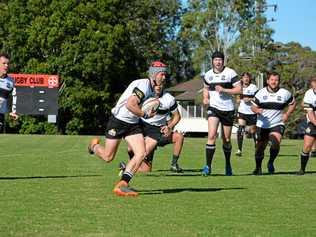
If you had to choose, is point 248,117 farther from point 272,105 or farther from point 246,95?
point 272,105

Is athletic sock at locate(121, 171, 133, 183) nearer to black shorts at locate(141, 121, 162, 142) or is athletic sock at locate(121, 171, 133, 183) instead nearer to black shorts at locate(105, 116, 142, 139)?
black shorts at locate(105, 116, 142, 139)

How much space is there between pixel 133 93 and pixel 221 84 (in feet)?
13.7

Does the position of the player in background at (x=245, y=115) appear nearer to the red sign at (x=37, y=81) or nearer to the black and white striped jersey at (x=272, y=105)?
the black and white striped jersey at (x=272, y=105)

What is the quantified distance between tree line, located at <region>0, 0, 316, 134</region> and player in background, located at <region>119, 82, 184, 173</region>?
49614 millimetres

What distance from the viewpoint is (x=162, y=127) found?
1293 cm

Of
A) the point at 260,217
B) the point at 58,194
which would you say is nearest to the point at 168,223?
the point at 260,217

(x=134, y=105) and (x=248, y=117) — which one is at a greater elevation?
(x=134, y=105)

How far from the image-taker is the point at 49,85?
54906 millimetres

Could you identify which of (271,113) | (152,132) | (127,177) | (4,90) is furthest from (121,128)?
(271,113)

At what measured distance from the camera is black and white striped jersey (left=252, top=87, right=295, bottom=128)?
15188mm

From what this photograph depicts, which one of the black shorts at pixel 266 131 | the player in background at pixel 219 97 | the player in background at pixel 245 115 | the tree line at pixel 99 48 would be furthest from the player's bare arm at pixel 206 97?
the tree line at pixel 99 48

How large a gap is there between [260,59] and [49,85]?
74.8 feet

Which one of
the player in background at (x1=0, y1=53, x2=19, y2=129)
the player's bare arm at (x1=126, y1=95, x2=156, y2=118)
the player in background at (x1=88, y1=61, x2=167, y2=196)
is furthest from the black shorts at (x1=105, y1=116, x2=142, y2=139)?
the player in background at (x1=0, y1=53, x2=19, y2=129)

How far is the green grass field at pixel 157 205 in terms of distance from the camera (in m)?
7.47
